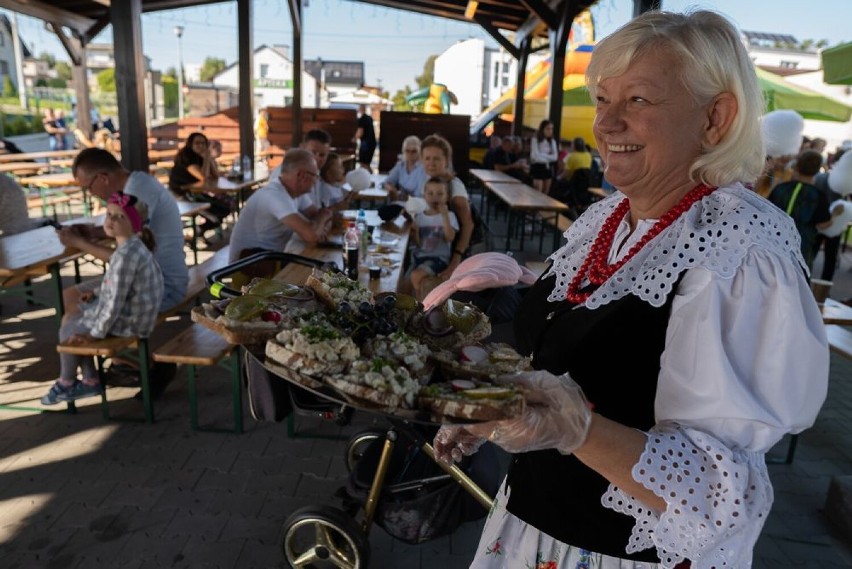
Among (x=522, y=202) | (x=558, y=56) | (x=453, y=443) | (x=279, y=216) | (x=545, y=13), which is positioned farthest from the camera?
(x=558, y=56)

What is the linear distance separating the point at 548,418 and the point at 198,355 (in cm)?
292

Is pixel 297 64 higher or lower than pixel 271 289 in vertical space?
higher

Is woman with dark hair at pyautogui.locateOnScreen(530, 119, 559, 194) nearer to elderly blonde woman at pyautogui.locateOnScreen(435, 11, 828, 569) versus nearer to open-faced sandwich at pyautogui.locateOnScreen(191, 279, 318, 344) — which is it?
elderly blonde woman at pyautogui.locateOnScreen(435, 11, 828, 569)

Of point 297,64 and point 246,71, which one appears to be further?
point 297,64

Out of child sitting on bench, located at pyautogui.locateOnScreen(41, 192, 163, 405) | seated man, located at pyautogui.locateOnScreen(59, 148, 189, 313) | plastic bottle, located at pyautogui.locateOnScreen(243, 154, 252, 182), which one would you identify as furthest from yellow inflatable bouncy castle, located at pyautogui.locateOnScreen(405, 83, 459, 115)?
child sitting on bench, located at pyautogui.locateOnScreen(41, 192, 163, 405)

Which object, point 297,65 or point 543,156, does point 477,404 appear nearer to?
point 543,156

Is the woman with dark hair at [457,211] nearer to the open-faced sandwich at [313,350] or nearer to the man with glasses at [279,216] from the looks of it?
the man with glasses at [279,216]

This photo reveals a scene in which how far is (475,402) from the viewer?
0.89m

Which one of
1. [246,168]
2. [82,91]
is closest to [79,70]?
[82,91]

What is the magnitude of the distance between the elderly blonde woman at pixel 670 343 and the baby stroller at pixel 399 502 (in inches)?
41.8

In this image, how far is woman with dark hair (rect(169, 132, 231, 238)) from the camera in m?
8.54

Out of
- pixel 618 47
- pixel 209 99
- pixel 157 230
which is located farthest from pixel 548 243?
pixel 209 99

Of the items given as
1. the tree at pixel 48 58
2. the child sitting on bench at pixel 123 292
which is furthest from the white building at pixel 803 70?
the tree at pixel 48 58

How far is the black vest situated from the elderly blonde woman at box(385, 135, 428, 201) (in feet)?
21.2
